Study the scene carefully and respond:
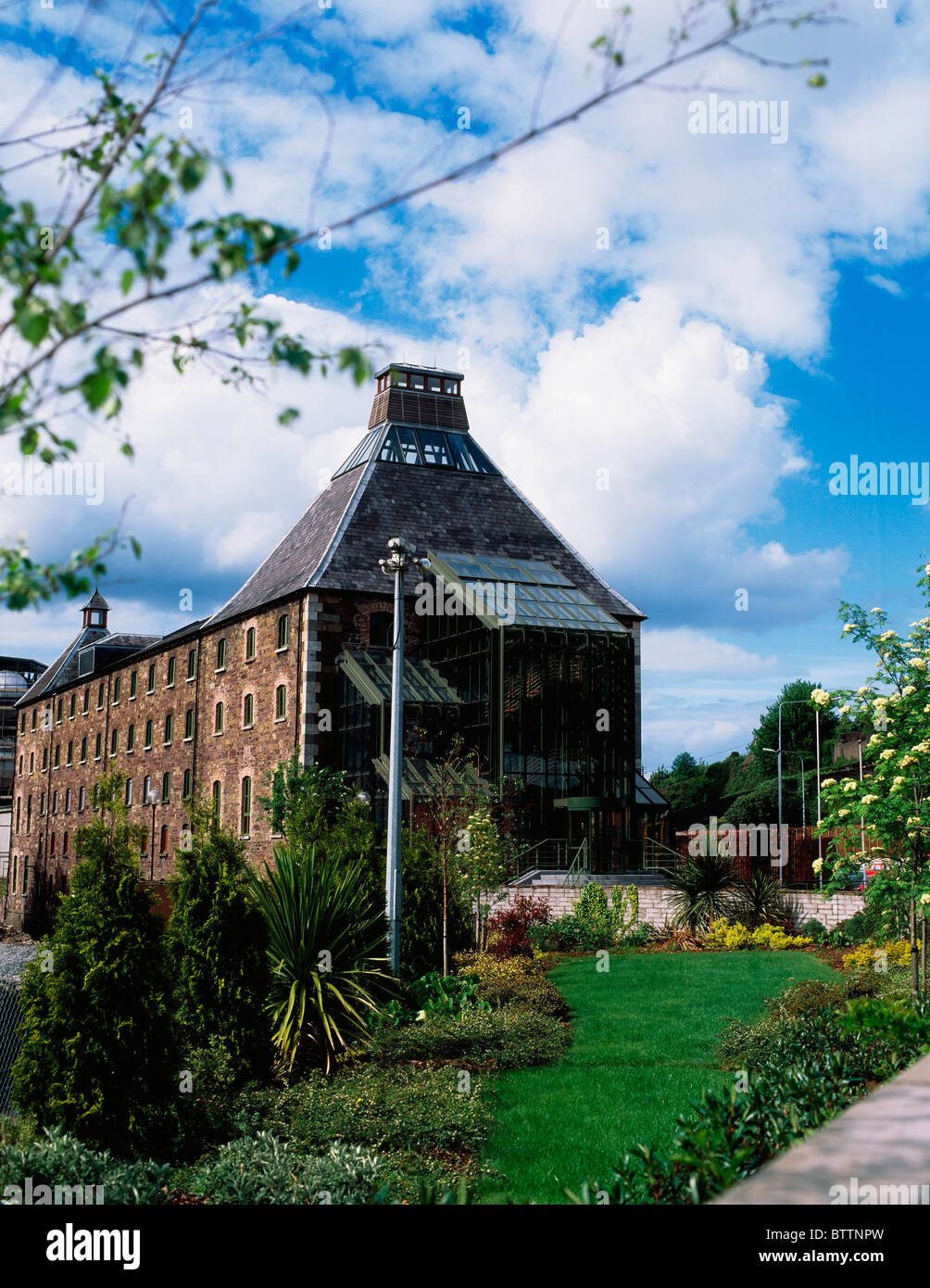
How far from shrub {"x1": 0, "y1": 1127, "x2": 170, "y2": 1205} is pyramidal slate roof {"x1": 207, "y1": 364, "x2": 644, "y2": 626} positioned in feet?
87.5

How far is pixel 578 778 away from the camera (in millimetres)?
33469

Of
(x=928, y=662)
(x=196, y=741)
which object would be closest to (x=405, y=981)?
(x=928, y=662)

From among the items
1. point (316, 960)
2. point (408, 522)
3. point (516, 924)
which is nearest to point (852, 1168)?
point (316, 960)

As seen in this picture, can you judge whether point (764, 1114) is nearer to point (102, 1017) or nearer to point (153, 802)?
point (102, 1017)

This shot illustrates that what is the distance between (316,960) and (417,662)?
21727mm

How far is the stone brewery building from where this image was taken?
32.9m

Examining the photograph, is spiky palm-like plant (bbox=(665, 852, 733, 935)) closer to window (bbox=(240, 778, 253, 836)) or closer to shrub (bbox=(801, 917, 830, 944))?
shrub (bbox=(801, 917, 830, 944))

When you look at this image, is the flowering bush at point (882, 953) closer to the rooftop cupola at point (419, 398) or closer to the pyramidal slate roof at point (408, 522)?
the pyramidal slate roof at point (408, 522)

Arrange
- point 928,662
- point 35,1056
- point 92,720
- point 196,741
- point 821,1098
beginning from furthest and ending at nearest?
1. point 92,720
2. point 196,741
3. point 928,662
4. point 35,1056
5. point 821,1098

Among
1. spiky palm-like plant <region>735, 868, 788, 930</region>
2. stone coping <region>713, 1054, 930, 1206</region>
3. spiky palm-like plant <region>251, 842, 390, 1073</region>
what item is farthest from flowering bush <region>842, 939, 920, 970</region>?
stone coping <region>713, 1054, 930, 1206</region>

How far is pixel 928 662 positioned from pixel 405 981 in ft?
28.6

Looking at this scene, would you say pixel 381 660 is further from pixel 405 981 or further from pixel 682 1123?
pixel 682 1123

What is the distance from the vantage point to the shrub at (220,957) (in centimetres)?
1273
